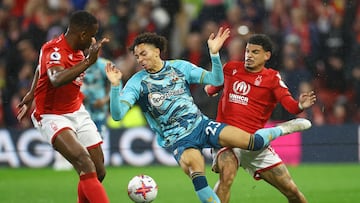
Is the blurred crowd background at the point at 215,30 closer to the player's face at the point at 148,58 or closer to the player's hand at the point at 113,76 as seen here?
the player's face at the point at 148,58

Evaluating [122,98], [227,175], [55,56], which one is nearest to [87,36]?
[55,56]

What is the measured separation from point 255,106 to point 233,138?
0.72 metres

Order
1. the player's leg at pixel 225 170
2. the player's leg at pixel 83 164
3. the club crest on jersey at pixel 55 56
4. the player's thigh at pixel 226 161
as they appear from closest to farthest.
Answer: the player's leg at pixel 83 164, the club crest on jersey at pixel 55 56, the player's leg at pixel 225 170, the player's thigh at pixel 226 161

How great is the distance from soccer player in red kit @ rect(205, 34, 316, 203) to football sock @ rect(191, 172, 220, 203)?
0.63 m

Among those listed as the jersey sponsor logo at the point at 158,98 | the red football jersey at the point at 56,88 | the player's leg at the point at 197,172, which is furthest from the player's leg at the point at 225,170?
the red football jersey at the point at 56,88

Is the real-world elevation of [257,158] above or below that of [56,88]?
below

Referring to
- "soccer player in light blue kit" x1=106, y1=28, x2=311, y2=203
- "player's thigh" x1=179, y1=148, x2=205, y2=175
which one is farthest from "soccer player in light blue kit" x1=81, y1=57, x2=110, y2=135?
"player's thigh" x1=179, y1=148, x2=205, y2=175

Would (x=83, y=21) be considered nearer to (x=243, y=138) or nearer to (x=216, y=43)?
(x=216, y=43)

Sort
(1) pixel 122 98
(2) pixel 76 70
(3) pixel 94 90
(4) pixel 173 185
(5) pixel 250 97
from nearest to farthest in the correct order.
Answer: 1. (2) pixel 76 70
2. (1) pixel 122 98
3. (5) pixel 250 97
4. (4) pixel 173 185
5. (3) pixel 94 90

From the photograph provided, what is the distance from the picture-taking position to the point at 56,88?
894cm

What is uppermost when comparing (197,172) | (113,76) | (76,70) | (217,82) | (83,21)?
(83,21)

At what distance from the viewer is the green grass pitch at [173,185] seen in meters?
11.5

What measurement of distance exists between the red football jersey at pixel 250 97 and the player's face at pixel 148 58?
868mm

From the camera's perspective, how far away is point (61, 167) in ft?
→ 51.8
